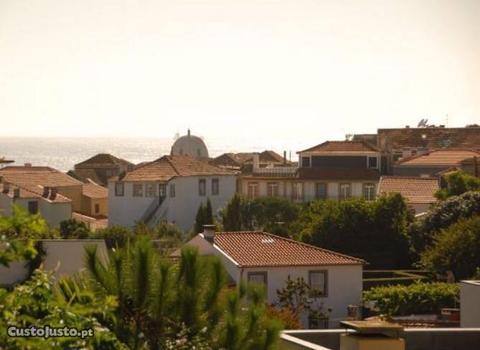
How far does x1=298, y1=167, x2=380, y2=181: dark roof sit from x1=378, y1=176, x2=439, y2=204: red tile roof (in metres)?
5.48

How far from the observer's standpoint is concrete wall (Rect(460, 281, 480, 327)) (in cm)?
2066

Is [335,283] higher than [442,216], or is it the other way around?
[442,216]

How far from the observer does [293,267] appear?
1587 inches

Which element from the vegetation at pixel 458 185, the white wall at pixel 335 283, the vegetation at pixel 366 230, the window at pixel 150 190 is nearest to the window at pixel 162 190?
the window at pixel 150 190

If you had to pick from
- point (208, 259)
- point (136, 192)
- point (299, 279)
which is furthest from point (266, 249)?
point (136, 192)

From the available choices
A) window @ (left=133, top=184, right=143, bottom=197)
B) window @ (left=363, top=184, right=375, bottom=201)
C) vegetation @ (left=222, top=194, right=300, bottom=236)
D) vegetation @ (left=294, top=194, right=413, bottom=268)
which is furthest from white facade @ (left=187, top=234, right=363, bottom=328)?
window @ (left=363, top=184, right=375, bottom=201)

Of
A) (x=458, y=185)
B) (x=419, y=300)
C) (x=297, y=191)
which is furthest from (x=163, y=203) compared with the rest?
(x=419, y=300)

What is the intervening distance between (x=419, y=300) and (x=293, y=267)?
4.80 metres

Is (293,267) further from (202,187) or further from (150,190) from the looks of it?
(202,187)

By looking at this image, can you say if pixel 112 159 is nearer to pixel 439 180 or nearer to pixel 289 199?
pixel 289 199

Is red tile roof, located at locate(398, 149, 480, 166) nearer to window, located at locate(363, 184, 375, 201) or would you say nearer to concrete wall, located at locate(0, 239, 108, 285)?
window, located at locate(363, 184, 375, 201)

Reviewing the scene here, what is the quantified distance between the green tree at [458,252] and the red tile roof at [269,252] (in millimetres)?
3776

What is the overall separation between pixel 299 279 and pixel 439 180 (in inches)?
1369

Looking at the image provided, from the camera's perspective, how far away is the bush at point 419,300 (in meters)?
36.5
